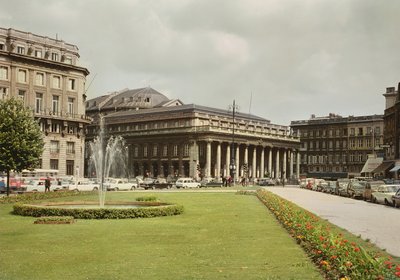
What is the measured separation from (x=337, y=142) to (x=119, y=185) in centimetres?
9215

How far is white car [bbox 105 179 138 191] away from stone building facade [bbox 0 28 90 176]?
18.5m

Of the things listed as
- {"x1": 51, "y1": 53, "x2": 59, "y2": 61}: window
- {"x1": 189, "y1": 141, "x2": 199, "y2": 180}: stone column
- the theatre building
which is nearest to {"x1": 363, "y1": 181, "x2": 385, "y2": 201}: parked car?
{"x1": 51, "y1": 53, "x2": 59, "y2": 61}: window

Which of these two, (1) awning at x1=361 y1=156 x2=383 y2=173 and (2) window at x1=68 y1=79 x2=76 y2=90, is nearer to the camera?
(2) window at x1=68 y1=79 x2=76 y2=90

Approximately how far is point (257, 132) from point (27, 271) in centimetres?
12783

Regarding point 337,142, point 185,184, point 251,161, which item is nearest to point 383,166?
point 185,184

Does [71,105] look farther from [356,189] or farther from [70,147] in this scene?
[356,189]

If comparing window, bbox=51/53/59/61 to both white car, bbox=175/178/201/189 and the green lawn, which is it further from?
the green lawn

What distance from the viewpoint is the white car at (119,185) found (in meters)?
67.1

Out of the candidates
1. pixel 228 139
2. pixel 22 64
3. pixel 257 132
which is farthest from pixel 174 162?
pixel 22 64

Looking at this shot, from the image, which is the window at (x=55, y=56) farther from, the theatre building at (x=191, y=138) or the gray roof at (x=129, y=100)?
the gray roof at (x=129, y=100)

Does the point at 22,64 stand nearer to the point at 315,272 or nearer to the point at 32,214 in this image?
the point at 32,214

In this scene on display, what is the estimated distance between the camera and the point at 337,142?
148000 mm

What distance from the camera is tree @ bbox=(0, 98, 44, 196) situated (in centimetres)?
4738

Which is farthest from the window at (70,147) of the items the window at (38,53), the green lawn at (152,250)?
the green lawn at (152,250)
